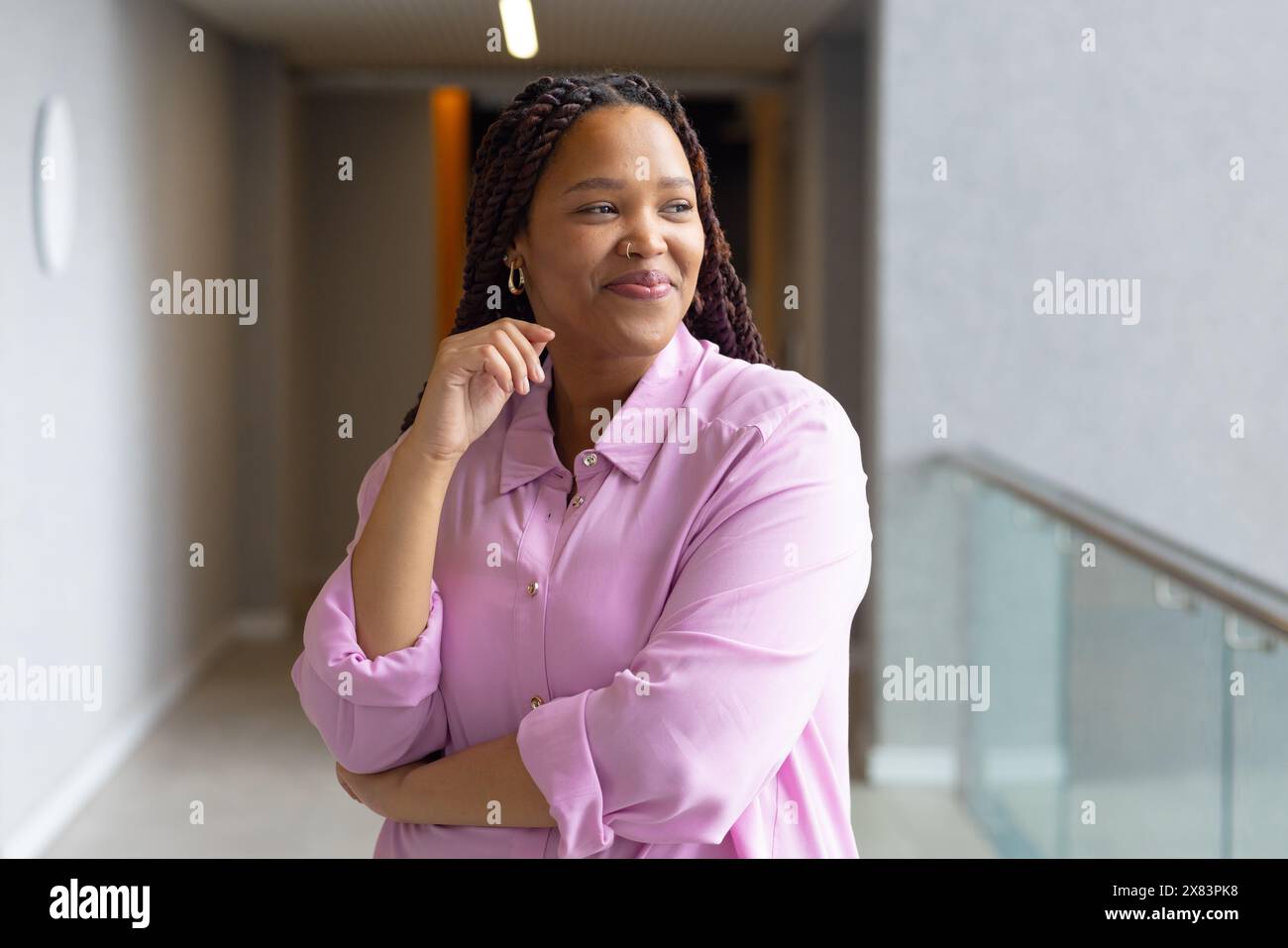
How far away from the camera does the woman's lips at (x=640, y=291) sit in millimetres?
1209

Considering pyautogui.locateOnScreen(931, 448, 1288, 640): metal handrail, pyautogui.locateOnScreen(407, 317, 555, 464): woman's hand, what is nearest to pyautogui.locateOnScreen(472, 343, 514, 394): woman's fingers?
pyautogui.locateOnScreen(407, 317, 555, 464): woman's hand

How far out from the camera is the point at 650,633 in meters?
1.20

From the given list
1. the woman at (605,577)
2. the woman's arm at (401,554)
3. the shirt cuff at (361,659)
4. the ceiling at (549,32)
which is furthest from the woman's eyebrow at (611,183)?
the ceiling at (549,32)

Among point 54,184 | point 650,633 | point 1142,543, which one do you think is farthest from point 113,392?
point 650,633

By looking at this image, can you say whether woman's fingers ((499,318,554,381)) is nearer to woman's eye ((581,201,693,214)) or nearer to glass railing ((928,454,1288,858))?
woman's eye ((581,201,693,214))

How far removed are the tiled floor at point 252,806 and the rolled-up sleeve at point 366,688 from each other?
120 inches

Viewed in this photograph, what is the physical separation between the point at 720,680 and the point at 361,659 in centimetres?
32

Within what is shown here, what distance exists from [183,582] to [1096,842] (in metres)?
4.06

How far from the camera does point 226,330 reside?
6.79 m

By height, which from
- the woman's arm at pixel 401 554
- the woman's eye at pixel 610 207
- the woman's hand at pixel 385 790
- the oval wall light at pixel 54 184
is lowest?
the woman's hand at pixel 385 790

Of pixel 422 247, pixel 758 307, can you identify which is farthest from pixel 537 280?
pixel 758 307

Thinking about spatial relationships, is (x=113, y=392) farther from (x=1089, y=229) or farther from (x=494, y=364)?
(x=494, y=364)

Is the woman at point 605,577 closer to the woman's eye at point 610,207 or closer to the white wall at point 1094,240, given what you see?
the woman's eye at point 610,207

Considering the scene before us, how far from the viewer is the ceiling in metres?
5.66
